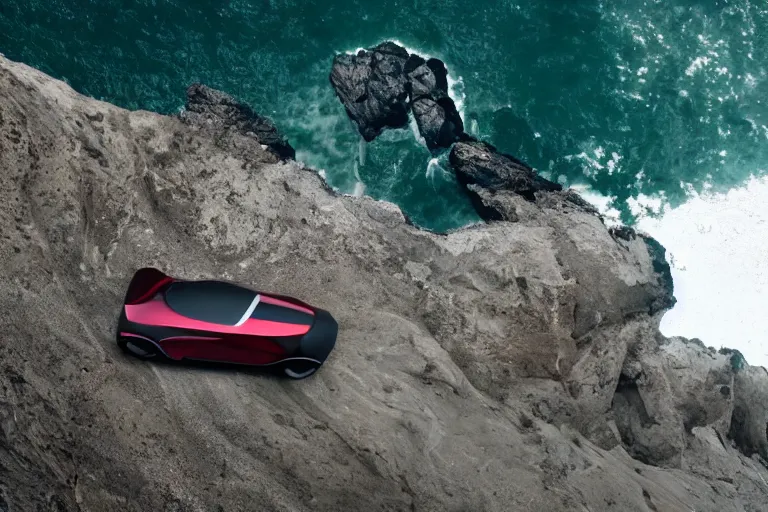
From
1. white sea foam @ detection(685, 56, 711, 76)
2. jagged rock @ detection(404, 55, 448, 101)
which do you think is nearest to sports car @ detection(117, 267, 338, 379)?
jagged rock @ detection(404, 55, 448, 101)

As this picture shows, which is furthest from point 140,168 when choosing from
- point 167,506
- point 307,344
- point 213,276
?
point 167,506

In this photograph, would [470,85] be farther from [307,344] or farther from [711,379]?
[307,344]

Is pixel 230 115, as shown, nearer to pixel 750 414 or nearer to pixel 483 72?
pixel 483 72

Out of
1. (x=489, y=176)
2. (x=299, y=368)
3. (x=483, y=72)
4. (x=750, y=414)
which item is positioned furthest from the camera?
(x=483, y=72)

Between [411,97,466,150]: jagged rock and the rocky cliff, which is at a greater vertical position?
[411,97,466,150]: jagged rock

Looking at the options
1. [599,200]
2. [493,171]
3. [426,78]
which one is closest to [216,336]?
[493,171]

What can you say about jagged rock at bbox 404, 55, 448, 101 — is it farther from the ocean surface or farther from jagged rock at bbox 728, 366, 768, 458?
jagged rock at bbox 728, 366, 768, 458
